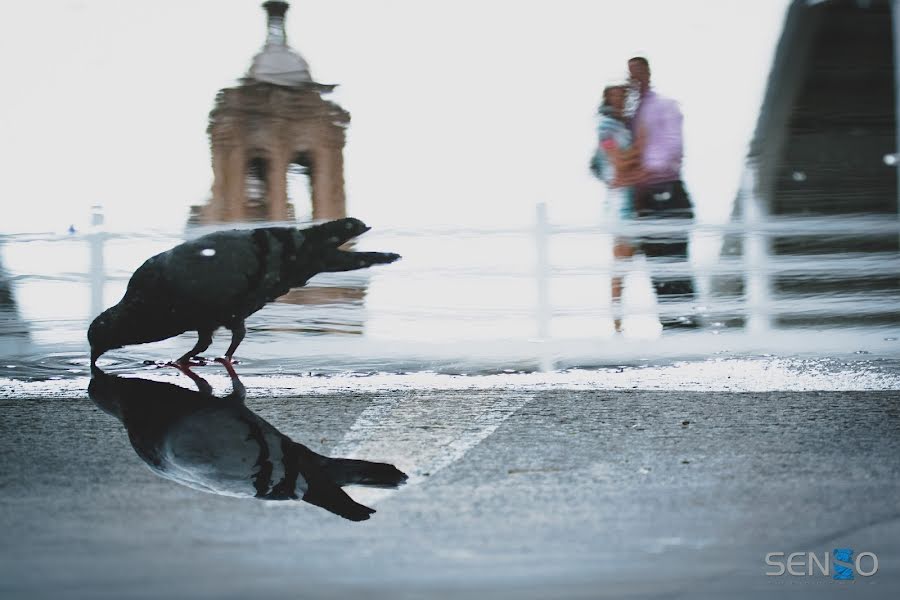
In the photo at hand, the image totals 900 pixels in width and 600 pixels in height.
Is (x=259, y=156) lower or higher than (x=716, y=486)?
higher

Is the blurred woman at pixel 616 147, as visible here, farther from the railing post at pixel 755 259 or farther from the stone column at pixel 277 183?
the stone column at pixel 277 183

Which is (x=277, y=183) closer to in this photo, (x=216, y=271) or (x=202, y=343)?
(x=202, y=343)

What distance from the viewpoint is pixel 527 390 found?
347 centimetres

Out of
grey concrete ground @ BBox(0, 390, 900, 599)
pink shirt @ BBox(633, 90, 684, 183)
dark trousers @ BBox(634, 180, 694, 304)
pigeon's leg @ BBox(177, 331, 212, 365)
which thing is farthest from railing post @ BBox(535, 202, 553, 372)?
grey concrete ground @ BBox(0, 390, 900, 599)

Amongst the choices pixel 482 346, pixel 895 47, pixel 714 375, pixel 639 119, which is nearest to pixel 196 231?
pixel 482 346

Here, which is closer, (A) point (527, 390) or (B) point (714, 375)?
(A) point (527, 390)

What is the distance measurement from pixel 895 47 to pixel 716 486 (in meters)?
5.08

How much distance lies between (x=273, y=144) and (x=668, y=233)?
3.16 meters

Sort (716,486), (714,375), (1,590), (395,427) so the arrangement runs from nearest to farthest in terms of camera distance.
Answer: (1,590), (716,486), (395,427), (714,375)

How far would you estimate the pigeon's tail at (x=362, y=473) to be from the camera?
205 centimetres

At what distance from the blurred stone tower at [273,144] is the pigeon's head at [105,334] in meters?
3.70

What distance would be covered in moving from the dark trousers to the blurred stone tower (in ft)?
7.71

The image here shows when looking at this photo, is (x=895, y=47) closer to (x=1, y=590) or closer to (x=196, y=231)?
(x=196, y=231)

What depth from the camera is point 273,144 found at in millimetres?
7992
